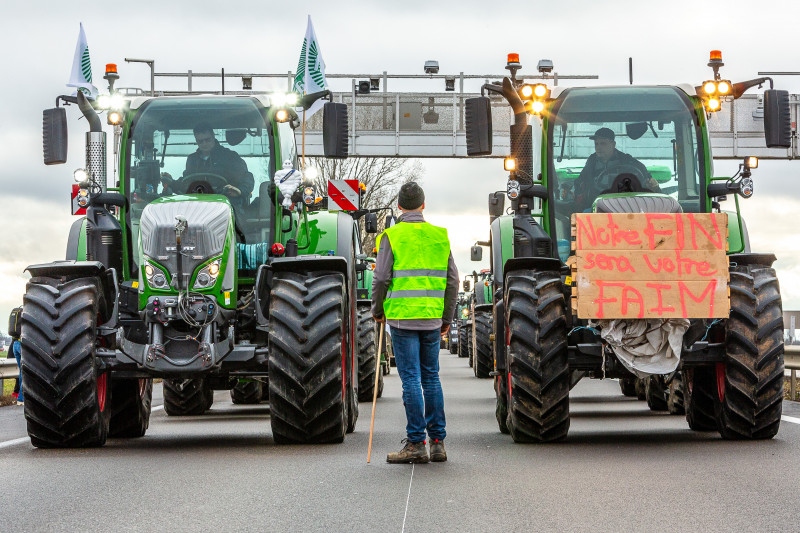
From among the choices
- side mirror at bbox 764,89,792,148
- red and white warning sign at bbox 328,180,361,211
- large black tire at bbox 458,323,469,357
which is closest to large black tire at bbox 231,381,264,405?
red and white warning sign at bbox 328,180,361,211

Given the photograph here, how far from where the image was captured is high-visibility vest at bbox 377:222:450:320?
10555 millimetres

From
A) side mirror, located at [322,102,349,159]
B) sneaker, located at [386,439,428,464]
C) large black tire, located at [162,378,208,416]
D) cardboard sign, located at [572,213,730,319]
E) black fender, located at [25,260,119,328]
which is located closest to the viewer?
sneaker, located at [386,439,428,464]

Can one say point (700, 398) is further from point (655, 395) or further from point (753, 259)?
point (655, 395)

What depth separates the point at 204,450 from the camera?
11758 millimetres

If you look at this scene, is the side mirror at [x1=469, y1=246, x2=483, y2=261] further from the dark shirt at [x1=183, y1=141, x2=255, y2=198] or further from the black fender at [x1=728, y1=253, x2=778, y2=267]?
the black fender at [x1=728, y1=253, x2=778, y2=267]

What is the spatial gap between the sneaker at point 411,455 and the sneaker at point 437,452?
103mm

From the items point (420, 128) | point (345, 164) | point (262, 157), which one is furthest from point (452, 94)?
point (262, 157)

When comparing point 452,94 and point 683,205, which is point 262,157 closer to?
point 683,205

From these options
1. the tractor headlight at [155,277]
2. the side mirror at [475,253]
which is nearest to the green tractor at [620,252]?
the tractor headlight at [155,277]

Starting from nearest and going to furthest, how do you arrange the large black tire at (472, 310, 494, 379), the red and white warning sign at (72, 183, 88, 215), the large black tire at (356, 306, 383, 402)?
1. the red and white warning sign at (72, 183, 88, 215)
2. the large black tire at (356, 306, 383, 402)
3. the large black tire at (472, 310, 494, 379)

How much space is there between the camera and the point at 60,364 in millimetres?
11453

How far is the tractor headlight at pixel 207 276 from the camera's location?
11.8 m

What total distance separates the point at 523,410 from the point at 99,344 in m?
3.55

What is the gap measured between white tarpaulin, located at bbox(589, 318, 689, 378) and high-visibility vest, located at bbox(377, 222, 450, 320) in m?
1.59
